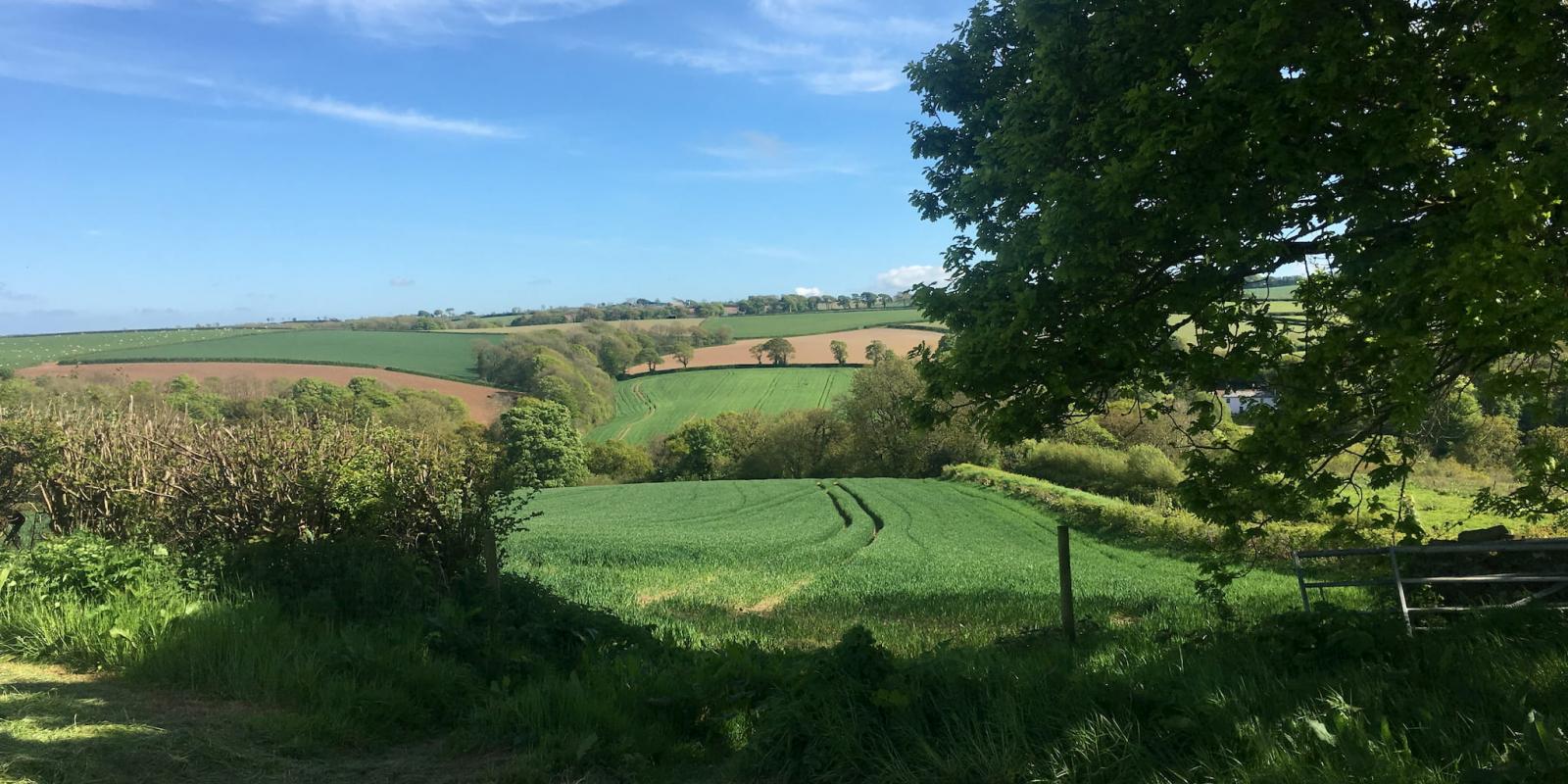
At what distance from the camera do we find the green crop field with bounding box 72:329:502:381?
79.9 meters

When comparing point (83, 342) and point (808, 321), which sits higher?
point (808, 321)

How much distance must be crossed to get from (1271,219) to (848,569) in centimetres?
1654

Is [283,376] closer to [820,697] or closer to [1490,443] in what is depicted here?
[820,697]

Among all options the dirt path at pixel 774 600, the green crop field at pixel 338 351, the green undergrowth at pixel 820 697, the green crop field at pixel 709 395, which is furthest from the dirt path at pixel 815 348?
the green undergrowth at pixel 820 697

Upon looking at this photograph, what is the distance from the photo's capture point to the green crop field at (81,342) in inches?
2785

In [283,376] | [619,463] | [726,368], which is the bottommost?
[619,463]

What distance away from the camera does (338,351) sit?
9056cm

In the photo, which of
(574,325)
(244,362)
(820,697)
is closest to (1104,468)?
(820,697)

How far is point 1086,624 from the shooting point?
965 cm

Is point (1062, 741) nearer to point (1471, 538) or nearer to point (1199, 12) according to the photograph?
point (1199, 12)

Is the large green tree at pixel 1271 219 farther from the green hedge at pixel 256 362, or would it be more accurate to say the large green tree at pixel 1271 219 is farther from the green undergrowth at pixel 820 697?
the green hedge at pixel 256 362

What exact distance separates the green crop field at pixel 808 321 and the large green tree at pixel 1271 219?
302 feet

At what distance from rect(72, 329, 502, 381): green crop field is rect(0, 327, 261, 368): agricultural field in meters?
3.21

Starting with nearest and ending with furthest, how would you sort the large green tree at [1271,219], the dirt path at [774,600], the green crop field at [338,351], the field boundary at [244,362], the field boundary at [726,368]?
the large green tree at [1271,219], the dirt path at [774,600], the field boundary at [244,362], the green crop field at [338,351], the field boundary at [726,368]
